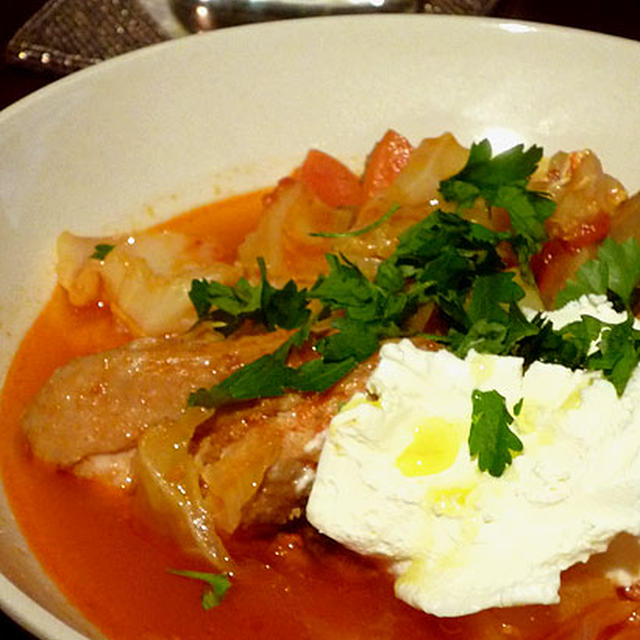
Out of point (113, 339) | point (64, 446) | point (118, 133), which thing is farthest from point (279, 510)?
point (118, 133)

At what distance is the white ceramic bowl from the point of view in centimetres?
254

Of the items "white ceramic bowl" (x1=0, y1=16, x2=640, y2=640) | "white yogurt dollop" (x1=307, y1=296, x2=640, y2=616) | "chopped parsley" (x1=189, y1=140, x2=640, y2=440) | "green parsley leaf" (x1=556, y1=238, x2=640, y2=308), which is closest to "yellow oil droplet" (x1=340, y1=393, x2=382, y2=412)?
"white yogurt dollop" (x1=307, y1=296, x2=640, y2=616)

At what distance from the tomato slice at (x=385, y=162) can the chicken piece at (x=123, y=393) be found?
0.69 m

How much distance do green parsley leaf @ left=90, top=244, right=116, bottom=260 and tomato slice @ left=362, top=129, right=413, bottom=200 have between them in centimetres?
64

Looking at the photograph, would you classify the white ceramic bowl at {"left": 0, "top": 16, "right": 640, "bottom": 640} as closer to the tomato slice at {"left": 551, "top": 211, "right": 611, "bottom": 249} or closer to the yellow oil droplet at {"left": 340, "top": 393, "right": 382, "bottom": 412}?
the tomato slice at {"left": 551, "top": 211, "right": 611, "bottom": 249}

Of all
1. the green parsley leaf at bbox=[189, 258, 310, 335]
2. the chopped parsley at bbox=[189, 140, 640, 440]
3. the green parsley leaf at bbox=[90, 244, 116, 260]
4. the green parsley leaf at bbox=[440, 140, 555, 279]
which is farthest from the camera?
the green parsley leaf at bbox=[90, 244, 116, 260]

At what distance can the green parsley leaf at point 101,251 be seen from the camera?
2.33 metres

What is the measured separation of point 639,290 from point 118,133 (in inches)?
52.5

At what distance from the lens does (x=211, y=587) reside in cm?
173

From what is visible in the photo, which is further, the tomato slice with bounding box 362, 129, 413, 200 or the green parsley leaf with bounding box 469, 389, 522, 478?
the tomato slice with bounding box 362, 129, 413, 200

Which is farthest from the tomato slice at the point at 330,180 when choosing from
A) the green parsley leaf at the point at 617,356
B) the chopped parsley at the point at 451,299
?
the green parsley leaf at the point at 617,356

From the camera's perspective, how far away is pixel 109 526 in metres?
1.85

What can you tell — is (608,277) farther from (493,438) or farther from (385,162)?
(385,162)

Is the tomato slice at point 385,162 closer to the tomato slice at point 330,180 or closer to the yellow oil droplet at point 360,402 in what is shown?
Answer: the tomato slice at point 330,180
